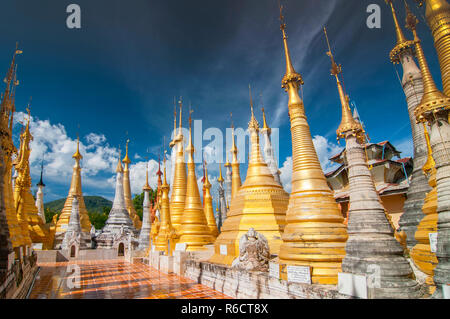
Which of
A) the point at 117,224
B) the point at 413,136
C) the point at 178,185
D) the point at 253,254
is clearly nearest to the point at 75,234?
the point at 117,224

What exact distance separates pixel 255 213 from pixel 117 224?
30989mm

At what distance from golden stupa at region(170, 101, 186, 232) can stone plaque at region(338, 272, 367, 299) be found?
18.8 metres

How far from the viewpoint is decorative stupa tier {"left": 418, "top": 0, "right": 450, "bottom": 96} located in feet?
28.8

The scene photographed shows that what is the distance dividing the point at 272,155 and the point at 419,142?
1140 cm

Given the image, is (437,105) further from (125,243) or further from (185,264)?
(125,243)

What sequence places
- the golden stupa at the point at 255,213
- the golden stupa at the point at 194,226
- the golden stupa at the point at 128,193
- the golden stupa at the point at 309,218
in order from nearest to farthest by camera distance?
the golden stupa at the point at 309,218, the golden stupa at the point at 255,213, the golden stupa at the point at 194,226, the golden stupa at the point at 128,193

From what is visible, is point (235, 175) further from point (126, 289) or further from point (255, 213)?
point (126, 289)

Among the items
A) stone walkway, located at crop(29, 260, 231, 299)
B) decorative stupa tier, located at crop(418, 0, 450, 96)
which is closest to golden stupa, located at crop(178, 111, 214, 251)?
stone walkway, located at crop(29, 260, 231, 299)

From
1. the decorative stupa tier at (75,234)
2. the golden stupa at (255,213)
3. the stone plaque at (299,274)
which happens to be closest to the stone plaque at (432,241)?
the stone plaque at (299,274)

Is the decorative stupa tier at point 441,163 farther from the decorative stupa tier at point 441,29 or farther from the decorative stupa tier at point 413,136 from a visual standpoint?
the decorative stupa tier at point 413,136

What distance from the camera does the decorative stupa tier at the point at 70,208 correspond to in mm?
35969

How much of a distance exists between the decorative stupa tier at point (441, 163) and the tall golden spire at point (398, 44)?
32.7ft

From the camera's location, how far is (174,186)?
25625 mm
